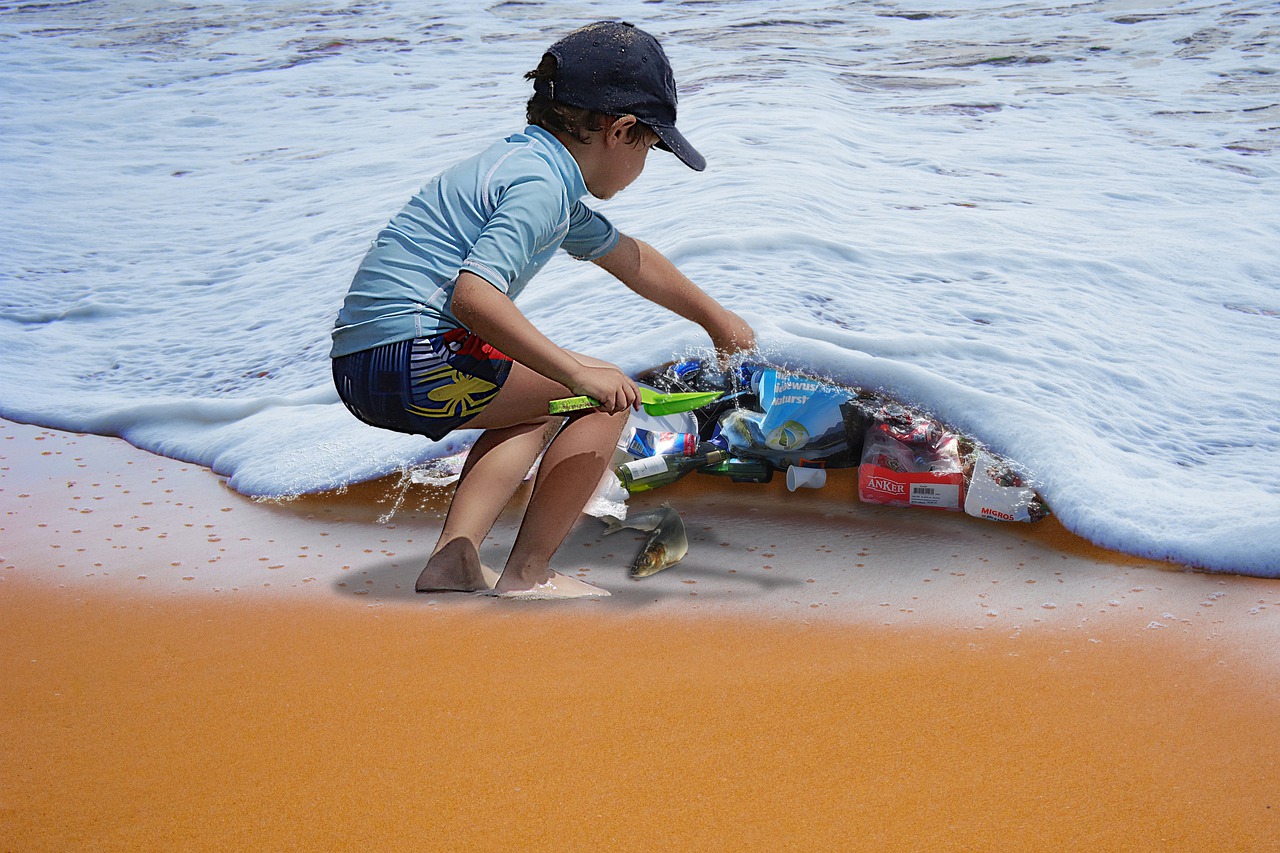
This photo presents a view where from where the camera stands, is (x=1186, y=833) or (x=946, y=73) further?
(x=946, y=73)

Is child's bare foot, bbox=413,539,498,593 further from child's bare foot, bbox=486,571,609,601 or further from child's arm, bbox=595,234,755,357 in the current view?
child's arm, bbox=595,234,755,357

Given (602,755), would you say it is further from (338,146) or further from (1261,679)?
(338,146)

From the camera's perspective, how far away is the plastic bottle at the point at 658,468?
2.40 meters

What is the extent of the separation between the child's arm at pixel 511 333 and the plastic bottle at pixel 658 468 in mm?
642

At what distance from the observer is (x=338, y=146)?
614cm

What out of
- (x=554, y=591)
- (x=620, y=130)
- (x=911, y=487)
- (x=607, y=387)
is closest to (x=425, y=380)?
(x=607, y=387)

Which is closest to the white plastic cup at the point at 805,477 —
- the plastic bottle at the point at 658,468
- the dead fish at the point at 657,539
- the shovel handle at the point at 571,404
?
the plastic bottle at the point at 658,468

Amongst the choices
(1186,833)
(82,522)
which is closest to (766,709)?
(1186,833)

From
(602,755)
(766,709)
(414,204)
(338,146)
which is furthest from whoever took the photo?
(338,146)

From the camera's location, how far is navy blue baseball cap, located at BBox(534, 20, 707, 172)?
184cm

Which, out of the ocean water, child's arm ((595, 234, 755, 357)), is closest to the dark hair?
child's arm ((595, 234, 755, 357))

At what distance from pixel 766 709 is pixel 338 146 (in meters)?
5.32

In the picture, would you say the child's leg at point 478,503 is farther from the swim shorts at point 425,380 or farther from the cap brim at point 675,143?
the cap brim at point 675,143

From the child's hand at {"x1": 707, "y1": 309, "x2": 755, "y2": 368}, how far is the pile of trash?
0.42ft
